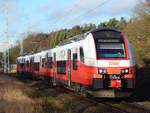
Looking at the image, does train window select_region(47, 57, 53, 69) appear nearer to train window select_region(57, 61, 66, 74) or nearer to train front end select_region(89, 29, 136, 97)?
train window select_region(57, 61, 66, 74)

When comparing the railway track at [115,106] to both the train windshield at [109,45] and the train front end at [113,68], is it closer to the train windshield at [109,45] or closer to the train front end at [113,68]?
the train front end at [113,68]

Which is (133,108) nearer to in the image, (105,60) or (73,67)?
(105,60)

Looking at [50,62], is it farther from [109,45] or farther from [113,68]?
[113,68]

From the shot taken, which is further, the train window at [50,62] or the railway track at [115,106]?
the train window at [50,62]

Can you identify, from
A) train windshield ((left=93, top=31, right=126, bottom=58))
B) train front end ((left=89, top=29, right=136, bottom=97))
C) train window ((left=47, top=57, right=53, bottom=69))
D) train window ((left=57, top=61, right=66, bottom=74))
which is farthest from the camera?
train window ((left=47, top=57, right=53, bottom=69))

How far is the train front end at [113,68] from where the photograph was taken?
2033 cm

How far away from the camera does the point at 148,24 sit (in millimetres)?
40750

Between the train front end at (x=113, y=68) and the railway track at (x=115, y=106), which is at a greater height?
the train front end at (x=113, y=68)

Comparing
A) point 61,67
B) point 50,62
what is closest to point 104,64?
point 61,67

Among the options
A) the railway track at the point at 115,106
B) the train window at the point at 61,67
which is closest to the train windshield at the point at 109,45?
the railway track at the point at 115,106

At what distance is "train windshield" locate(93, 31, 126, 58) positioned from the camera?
2111cm

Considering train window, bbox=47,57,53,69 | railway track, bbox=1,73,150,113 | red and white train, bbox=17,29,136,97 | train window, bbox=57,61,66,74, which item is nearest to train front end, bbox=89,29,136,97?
red and white train, bbox=17,29,136,97

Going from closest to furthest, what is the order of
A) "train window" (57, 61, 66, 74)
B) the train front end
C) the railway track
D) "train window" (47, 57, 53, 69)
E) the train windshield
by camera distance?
the railway track, the train front end, the train windshield, "train window" (57, 61, 66, 74), "train window" (47, 57, 53, 69)

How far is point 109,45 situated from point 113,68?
4.60ft
